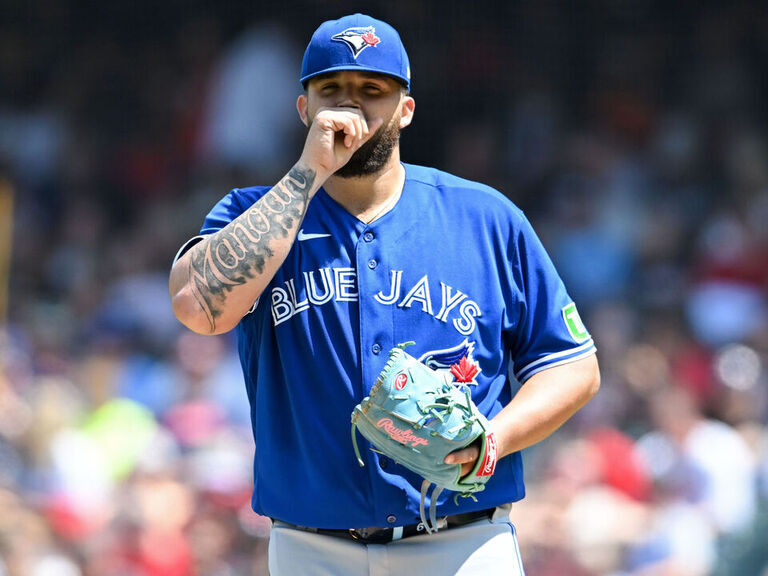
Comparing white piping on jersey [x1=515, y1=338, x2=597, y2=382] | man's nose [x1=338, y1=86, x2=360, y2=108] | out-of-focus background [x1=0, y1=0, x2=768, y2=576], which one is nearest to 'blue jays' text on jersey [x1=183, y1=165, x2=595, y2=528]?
white piping on jersey [x1=515, y1=338, x2=597, y2=382]

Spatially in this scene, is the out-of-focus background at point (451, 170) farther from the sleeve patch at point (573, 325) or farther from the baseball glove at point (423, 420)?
the baseball glove at point (423, 420)

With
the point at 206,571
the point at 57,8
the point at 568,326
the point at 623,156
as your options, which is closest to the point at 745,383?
the point at 623,156

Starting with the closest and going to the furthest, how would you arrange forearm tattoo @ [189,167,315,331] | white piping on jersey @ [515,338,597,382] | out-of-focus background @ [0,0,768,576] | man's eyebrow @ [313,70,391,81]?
forearm tattoo @ [189,167,315,331], man's eyebrow @ [313,70,391,81], white piping on jersey @ [515,338,597,382], out-of-focus background @ [0,0,768,576]

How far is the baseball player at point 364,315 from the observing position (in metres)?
2.37

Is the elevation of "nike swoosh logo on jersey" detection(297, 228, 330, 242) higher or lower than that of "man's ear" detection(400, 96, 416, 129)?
lower

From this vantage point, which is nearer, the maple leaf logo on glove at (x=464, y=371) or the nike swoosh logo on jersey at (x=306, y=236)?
the maple leaf logo on glove at (x=464, y=371)

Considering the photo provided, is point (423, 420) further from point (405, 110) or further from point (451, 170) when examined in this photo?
point (451, 170)

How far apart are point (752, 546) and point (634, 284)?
2220 millimetres

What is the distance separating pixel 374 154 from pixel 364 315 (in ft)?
1.23

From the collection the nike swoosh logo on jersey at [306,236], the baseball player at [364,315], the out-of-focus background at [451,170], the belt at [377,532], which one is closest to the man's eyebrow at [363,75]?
the baseball player at [364,315]

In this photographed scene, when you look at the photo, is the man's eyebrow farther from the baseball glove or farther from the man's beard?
the baseball glove

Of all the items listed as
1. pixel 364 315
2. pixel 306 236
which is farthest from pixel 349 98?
pixel 364 315

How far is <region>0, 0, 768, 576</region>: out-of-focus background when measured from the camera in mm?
5281

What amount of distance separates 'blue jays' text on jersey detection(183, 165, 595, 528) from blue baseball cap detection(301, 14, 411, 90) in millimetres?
309
